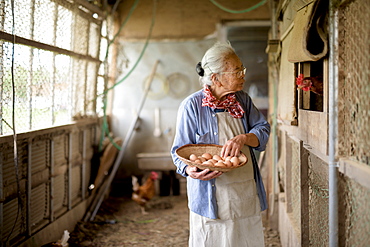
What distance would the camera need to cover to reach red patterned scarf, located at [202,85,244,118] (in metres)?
2.54

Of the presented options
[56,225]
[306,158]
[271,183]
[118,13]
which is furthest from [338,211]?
[118,13]

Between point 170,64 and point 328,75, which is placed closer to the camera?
point 328,75

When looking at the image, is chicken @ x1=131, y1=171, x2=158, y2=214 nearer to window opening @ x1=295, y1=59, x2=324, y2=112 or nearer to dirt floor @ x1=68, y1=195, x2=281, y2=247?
dirt floor @ x1=68, y1=195, x2=281, y2=247

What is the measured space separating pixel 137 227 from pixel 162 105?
253 cm

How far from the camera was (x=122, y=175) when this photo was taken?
6.84m

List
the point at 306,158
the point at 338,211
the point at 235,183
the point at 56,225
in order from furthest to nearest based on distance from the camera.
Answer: the point at 56,225
the point at 306,158
the point at 235,183
the point at 338,211

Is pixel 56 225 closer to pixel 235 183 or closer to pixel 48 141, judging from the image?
pixel 48 141

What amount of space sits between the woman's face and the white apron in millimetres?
176

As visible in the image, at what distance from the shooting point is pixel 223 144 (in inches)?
99.3

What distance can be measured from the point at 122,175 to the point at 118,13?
8.95ft

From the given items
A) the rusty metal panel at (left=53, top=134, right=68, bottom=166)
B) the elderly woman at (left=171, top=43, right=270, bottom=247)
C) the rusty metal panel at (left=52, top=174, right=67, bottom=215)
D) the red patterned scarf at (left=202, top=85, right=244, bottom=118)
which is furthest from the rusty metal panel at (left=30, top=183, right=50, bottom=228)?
the red patterned scarf at (left=202, top=85, right=244, bottom=118)

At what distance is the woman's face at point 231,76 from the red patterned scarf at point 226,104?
64mm

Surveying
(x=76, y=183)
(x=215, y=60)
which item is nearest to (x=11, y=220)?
(x=76, y=183)

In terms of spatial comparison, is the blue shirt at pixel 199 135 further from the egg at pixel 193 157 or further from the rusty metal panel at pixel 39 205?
the rusty metal panel at pixel 39 205
